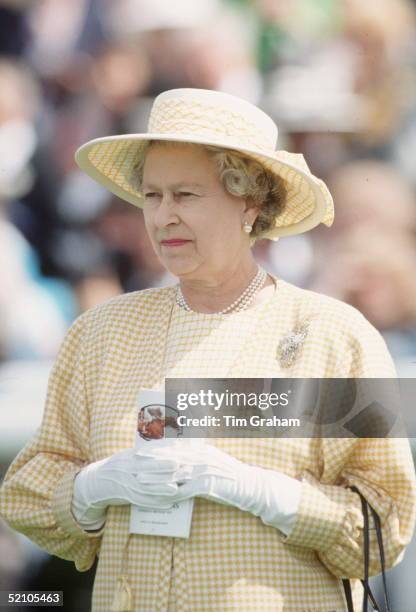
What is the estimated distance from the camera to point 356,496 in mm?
2025

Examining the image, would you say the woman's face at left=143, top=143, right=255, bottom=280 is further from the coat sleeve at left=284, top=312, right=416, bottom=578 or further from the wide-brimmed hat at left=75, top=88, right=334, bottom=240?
the coat sleeve at left=284, top=312, right=416, bottom=578

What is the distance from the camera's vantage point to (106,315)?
229 cm

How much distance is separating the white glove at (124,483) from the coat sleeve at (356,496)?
260 millimetres

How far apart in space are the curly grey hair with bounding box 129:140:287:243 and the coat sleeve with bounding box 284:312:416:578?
381 mm

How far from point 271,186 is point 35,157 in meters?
1.32

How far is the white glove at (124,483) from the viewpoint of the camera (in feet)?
6.50

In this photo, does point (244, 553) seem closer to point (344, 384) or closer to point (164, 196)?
point (344, 384)

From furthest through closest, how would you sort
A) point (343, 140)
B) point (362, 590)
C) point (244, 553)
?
point (343, 140), point (362, 590), point (244, 553)

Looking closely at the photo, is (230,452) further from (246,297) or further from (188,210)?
(188,210)

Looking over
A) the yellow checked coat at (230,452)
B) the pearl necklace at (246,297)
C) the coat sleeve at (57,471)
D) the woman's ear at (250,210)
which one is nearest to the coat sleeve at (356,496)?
the yellow checked coat at (230,452)

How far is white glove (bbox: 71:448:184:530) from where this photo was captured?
1980mm

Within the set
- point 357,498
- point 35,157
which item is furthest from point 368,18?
point 357,498

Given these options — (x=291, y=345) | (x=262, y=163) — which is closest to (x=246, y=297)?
(x=291, y=345)

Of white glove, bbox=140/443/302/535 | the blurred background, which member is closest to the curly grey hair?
white glove, bbox=140/443/302/535
